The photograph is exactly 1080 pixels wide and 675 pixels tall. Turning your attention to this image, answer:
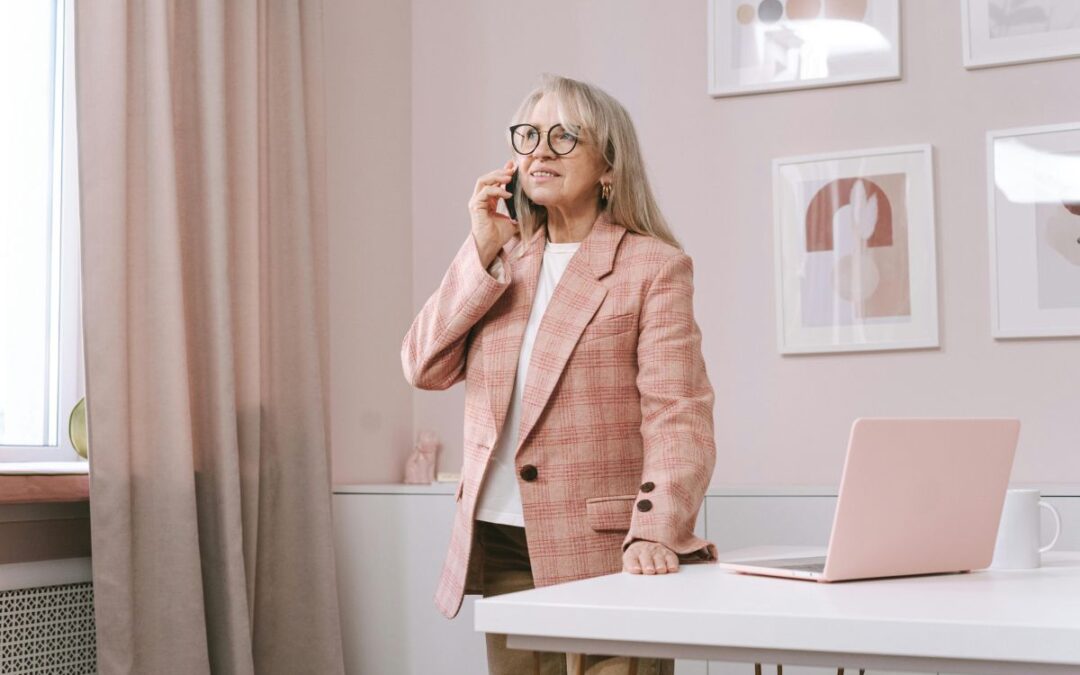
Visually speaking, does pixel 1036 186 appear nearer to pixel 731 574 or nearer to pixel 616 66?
pixel 616 66

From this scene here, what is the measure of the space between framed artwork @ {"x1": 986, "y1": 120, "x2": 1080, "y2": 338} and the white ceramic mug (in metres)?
1.56

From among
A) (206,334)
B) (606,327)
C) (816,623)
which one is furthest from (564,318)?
(206,334)

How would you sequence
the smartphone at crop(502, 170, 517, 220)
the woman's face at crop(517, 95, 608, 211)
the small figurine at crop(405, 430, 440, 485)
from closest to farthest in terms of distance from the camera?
the woman's face at crop(517, 95, 608, 211), the smartphone at crop(502, 170, 517, 220), the small figurine at crop(405, 430, 440, 485)

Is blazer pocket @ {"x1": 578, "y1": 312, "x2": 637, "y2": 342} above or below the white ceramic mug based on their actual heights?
above

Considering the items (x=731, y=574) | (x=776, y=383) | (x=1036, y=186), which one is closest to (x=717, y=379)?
(x=776, y=383)

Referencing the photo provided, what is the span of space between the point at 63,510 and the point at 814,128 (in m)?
2.07

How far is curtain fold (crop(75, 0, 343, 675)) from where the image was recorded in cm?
225

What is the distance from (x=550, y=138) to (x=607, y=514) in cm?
58

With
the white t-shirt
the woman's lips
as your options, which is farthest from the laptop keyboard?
the woman's lips

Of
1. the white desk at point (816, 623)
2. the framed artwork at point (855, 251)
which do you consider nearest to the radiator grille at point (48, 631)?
the white desk at point (816, 623)

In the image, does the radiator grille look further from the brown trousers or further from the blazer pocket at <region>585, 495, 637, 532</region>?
the blazer pocket at <region>585, 495, 637, 532</region>

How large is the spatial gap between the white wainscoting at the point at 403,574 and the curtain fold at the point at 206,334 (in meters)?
0.19

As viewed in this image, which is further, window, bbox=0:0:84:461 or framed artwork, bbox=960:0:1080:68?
framed artwork, bbox=960:0:1080:68

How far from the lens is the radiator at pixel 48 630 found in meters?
2.14
